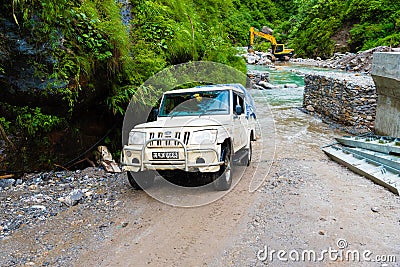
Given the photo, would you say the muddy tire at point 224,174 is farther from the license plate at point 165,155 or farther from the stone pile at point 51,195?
the stone pile at point 51,195

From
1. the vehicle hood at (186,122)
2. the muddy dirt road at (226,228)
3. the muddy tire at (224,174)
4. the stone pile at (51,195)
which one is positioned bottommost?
the muddy dirt road at (226,228)

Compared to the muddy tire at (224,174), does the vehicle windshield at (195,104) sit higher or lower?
higher

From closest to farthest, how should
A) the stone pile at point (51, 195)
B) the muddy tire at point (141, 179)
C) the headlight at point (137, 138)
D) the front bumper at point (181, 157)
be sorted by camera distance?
the stone pile at point (51, 195) < the front bumper at point (181, 157) < the headlight at point (137, 138) < the muddy tire at point (141, 179)

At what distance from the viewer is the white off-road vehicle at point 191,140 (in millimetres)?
5230

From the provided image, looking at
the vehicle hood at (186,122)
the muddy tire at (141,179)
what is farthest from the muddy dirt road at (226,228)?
Answer: the vehicle hood at (186,122)

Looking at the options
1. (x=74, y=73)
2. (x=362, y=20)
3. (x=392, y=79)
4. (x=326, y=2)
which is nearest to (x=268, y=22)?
(x=326, y=2)

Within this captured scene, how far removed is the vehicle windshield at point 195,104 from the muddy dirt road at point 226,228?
1.49 meters

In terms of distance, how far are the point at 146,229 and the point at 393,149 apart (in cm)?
584

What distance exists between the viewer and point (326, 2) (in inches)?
1757

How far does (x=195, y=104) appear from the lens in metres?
6.55

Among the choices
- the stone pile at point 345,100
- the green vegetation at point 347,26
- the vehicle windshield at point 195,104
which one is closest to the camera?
the vehicle windshield at point 195,104

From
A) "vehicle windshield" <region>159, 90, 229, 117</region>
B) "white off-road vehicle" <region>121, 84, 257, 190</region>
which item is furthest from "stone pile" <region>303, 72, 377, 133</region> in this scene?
"vehicle windshield" <region>159, 90, 229, 117</region>

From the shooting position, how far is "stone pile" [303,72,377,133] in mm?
12734

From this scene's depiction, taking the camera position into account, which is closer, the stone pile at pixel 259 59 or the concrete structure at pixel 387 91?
the concrete structure at pixel 387 91
